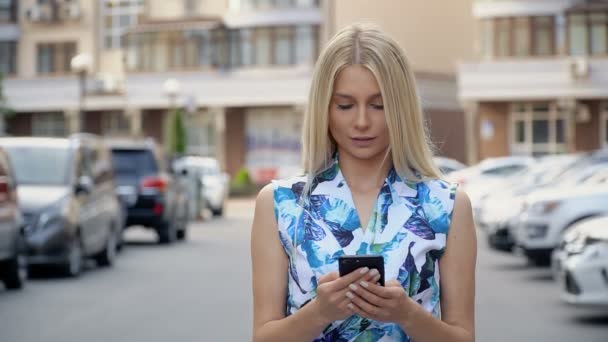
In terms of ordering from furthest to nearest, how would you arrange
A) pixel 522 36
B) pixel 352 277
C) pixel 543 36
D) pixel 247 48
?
1. pixel 247 48
2. pixel 543 36
3. pixel 522 36
4. pixel 352 277

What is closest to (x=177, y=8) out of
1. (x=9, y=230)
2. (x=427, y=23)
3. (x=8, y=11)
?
(x=8, y=11)

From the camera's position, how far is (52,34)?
2613 inches

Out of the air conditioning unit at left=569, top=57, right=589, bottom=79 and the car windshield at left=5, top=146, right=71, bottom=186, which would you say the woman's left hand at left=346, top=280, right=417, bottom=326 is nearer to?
the car windshield at left=5, top=146, right=71, bottom=186

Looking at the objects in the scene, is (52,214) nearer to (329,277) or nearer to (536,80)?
(329,277)

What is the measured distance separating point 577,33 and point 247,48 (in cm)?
1496

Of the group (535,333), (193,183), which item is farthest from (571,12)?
(535,333)

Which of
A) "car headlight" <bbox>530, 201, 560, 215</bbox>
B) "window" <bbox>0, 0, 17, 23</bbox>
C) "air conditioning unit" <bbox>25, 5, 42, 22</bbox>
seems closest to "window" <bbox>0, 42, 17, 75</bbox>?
"window" <bbox>0, 0, 17, 23</bbox>

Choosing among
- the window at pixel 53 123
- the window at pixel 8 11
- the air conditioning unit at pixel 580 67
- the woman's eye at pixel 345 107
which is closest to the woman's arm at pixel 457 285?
the woman's eye at pixel 345 107

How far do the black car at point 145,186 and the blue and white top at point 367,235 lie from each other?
20493mm

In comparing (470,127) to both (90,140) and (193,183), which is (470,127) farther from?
(90,140)

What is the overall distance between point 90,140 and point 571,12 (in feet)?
127

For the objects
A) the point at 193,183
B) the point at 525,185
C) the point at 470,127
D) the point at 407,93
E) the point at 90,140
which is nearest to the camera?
the point at 407,93

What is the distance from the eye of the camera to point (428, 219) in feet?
11.1

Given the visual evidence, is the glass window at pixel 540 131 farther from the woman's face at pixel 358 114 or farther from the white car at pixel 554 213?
the woman's face at pixel 358 114
